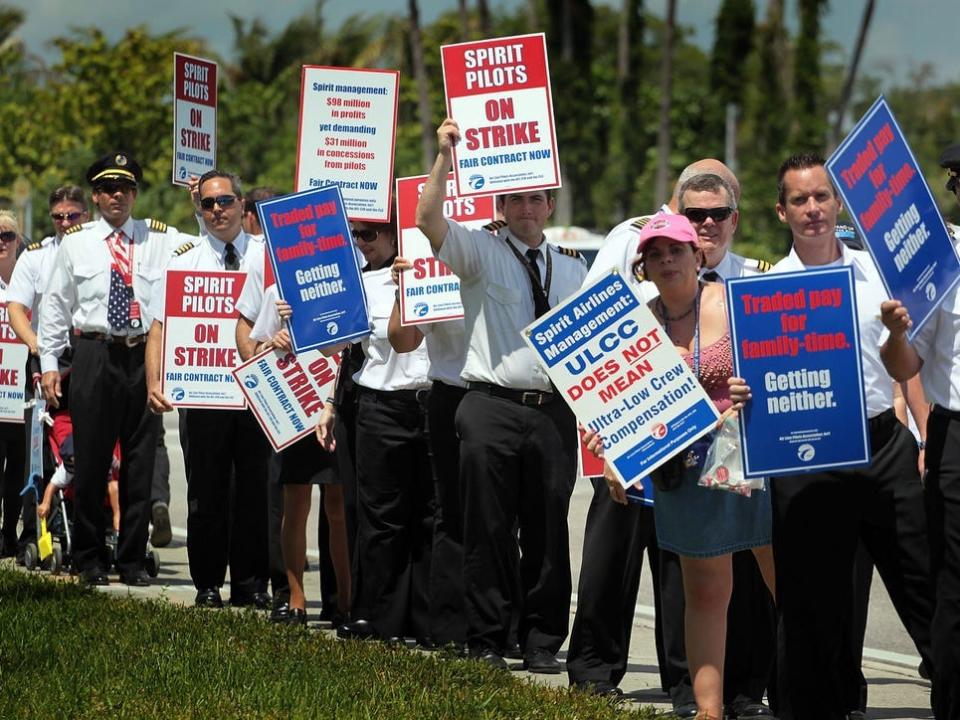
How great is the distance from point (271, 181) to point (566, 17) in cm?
977

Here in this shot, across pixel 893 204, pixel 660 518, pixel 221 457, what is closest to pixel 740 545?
pixel 660 518

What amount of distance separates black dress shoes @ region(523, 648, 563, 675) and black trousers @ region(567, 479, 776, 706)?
55cm

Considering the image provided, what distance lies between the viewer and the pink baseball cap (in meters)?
6.72

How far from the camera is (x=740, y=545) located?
22.4 ft

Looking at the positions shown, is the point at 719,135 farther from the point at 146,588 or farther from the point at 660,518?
the point at 660,518

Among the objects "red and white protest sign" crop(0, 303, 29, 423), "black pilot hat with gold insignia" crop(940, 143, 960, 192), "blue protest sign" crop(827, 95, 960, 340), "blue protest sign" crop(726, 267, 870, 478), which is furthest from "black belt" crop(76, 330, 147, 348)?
"blue protest sign" crop(827, 95, 960, 340)

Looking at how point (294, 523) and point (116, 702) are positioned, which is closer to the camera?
point (116, 702)

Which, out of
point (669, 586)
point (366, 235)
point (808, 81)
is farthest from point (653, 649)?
point (808, 81)

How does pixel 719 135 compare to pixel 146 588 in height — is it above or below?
above

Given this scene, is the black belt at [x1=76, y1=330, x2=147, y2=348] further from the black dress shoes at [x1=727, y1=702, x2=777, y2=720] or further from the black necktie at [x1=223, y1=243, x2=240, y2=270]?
the black dress shoes at [x1=727, y1=702, x2=777, y2=720]

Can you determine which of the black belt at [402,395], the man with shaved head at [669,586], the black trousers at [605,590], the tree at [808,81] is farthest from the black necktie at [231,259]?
the tree at [808,81]

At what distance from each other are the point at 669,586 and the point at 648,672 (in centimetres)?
143

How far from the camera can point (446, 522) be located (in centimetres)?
912

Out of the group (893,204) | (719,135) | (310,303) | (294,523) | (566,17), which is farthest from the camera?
(719,135)
